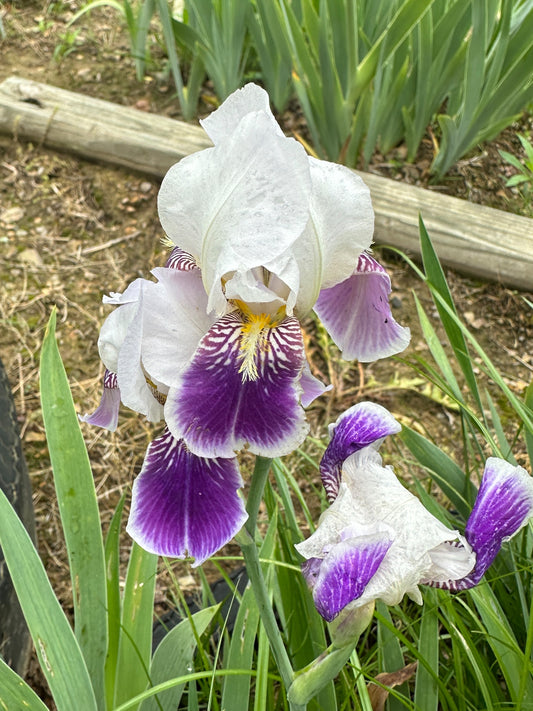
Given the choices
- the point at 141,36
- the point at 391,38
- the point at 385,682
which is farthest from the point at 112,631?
the point at 141,36

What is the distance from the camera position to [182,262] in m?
0.74

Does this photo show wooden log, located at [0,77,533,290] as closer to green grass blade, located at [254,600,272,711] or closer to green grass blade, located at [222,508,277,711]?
green grass blade, located at [222,508,277,711]

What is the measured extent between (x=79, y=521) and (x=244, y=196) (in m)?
0.58

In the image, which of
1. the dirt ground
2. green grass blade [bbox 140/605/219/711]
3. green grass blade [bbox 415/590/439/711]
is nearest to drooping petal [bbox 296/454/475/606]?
green grass blade [bbox 415/590/439/711]

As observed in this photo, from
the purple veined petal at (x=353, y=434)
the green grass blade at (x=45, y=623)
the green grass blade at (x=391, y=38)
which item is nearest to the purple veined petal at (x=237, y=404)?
the purple veined petal at (x=353, y=434)

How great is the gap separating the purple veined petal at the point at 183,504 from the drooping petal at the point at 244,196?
0.15 metres

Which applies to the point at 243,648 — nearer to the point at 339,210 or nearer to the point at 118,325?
the point at 118,325

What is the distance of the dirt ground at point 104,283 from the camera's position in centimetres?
200

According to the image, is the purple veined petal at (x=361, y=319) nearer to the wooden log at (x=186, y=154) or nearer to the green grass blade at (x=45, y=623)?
the green grass blade at (x=45, y=623)

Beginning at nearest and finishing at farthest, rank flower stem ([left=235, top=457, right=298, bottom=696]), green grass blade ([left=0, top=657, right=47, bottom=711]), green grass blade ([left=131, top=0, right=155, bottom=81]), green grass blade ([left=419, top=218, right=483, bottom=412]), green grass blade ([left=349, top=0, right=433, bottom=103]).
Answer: flower stem ([left=235, top=457, right=298, bottom=696]) → green grass blade ([left=0, top=657, right=47, bottom=711]) → green grass blade ([left=419, top=218, right=483, bottom=412]) → green grass blade ([left=349, top=0, right=433, bottom=103]) → green grass blade ([left=131, top=0, right=155, bottom=81])

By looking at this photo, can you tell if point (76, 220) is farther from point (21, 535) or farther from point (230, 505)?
point (230, 505)

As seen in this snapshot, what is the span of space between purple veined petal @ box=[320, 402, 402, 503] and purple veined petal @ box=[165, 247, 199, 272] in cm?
Result: 21

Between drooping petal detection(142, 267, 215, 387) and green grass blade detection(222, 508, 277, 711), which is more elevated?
drooping petal detection(142, 267, 215, 387)

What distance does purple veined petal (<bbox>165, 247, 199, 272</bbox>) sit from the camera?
73cm
